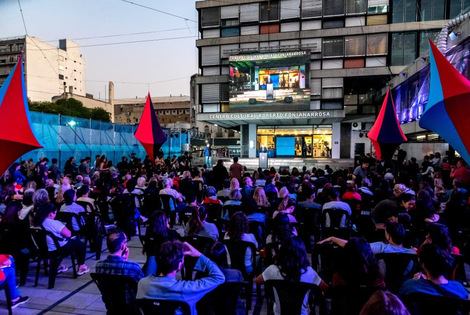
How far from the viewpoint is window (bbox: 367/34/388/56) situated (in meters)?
23.4

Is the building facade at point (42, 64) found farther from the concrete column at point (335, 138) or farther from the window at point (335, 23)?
the concrete column at point (335, 138)

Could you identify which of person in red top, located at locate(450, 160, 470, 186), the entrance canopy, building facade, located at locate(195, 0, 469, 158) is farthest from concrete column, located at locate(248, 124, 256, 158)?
person in red top, located at locate(450, 160, 470, 186)

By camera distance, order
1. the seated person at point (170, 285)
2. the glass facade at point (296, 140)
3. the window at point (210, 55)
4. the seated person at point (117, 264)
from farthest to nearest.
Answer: the window at point (210, 55) → the glass facade at point (296, 140) → the seated person at point (117, 264) → the seated person at point (170, 285)

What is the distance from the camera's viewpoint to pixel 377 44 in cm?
2352

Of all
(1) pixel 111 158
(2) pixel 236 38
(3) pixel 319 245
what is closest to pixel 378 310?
(3) pixel 319 245

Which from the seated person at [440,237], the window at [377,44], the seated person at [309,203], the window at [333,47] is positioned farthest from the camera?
the window at [333,47]

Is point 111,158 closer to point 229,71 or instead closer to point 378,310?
point 229,71

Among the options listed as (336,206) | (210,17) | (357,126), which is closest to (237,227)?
(336,206)

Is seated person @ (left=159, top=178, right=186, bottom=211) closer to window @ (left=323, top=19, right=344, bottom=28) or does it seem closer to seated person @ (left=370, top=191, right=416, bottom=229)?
seated person @ (left=370, top=191, right=416, bottom=229)

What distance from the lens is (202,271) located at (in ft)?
9.04

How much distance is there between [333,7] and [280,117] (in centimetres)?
1003

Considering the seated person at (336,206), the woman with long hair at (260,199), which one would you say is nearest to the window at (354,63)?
the seated person at (336,206)

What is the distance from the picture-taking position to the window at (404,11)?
74.6 feet

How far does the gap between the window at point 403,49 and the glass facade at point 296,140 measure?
287 inches
